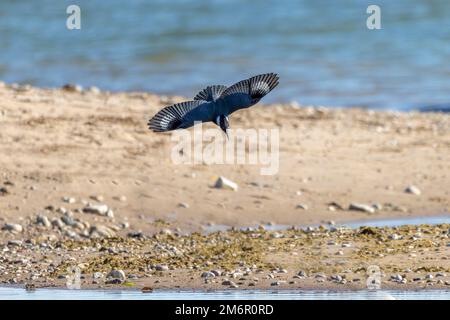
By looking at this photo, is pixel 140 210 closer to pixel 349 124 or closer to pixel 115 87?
pixel 349 124

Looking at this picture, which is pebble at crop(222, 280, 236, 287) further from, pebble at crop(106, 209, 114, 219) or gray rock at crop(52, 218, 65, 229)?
pebble at crop(106, 209, 114, 219)

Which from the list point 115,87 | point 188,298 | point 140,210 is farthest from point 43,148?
point 115,87

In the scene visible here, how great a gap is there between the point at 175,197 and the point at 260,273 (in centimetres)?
259

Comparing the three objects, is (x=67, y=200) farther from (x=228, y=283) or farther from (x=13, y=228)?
(x=228, y=283)

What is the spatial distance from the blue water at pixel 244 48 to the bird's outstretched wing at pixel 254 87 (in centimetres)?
746

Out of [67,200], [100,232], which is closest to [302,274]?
[100,232]

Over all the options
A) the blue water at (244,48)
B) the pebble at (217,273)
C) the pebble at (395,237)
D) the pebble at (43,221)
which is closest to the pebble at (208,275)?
the pebble at (217,273)

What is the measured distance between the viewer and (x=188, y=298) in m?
8.08

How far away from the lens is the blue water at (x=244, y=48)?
17016 millimetres

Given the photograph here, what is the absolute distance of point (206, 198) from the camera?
1117 cm

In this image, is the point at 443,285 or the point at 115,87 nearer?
the point at 443,285

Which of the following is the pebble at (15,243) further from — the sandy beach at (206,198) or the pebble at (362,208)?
the pebble at (362,208)

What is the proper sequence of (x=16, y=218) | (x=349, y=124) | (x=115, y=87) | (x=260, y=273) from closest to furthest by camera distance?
(x=260, y=273), (x=16, y=218), (x=349, y=124), (x=115, y=87)
